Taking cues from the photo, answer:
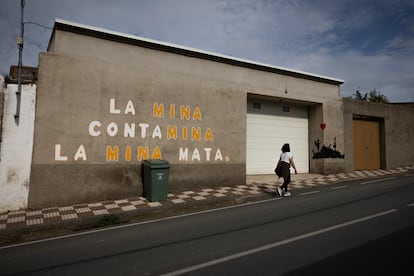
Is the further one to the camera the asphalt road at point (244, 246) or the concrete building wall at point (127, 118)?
the concrete building wall at point (127, 118)

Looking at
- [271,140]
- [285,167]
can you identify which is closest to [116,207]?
[285,167]

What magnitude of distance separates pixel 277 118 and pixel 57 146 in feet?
33.1

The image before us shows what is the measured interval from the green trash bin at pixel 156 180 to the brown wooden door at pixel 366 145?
12.0 metres

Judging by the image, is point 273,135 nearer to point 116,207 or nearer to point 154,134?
point 154,134

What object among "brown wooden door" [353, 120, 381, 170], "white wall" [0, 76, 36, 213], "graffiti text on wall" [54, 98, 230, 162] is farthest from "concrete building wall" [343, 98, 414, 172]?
"white wall" [0, 76, 36, 213]

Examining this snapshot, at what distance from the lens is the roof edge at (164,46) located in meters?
8.40

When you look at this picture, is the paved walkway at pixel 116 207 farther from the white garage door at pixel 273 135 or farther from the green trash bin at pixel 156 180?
the white garage door at pixel 273 135

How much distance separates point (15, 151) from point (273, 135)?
10766mm

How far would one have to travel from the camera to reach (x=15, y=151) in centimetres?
753

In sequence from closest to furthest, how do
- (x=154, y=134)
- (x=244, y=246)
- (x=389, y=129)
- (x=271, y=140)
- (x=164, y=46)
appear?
(x=244, y=246), (x=154, y=134), (x=164, y=46), (x=271, y=140), (x=389, y=129)

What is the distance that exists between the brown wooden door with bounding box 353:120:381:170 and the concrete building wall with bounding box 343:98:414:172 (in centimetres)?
34

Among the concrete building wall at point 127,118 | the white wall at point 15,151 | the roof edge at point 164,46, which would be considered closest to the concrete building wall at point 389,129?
the roof edge at point 164,46

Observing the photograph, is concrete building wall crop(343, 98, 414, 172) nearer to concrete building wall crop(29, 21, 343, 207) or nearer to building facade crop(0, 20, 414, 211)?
building facade crop(0, 20, 414, 211)

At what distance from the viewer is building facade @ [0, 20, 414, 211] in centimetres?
801
